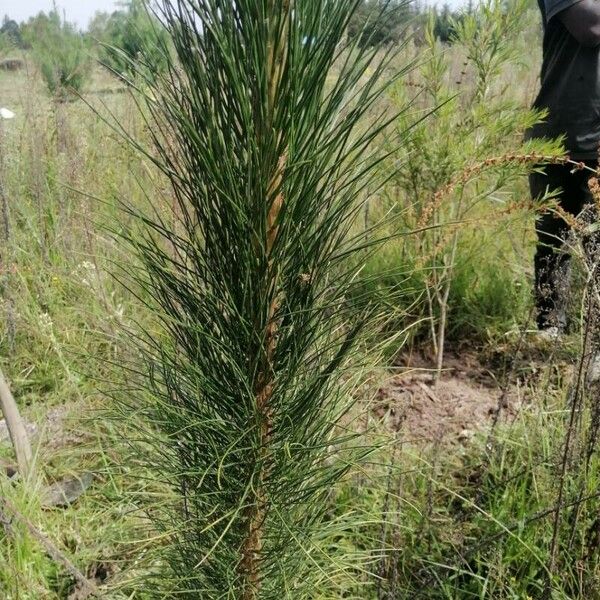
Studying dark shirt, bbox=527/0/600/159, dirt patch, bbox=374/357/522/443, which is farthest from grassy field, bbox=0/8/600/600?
dark shirt, bbox=527/0/600/159

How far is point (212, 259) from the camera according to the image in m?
1.22

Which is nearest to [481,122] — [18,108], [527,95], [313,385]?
[313,385]

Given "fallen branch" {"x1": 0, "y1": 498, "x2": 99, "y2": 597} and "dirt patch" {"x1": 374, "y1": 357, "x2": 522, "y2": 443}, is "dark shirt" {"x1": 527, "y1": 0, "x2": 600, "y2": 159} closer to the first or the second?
"dirt patch" {"x1": 374, "y1": 357, "x2": 522, "y2": 443}

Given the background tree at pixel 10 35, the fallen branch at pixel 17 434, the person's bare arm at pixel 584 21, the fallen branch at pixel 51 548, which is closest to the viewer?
the fallen branch at pixel 51 548

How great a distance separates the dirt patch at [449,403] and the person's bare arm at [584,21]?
1.59 metres

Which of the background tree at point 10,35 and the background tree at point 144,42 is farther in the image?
the background tree at point 10,35

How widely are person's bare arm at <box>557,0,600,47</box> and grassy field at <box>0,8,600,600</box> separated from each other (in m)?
0.22

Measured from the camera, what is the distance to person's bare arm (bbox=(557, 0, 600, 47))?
2.96 m

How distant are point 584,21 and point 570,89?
37 cm

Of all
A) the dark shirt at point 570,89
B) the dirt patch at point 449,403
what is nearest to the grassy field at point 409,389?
the dirt patch at point 449,403

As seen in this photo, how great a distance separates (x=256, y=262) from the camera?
1155 mm

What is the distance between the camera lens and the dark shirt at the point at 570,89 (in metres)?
3.23

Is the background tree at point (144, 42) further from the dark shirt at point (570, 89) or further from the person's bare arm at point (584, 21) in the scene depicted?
the dark shirt at point (570, 89)

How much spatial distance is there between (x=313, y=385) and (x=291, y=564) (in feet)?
1.44
